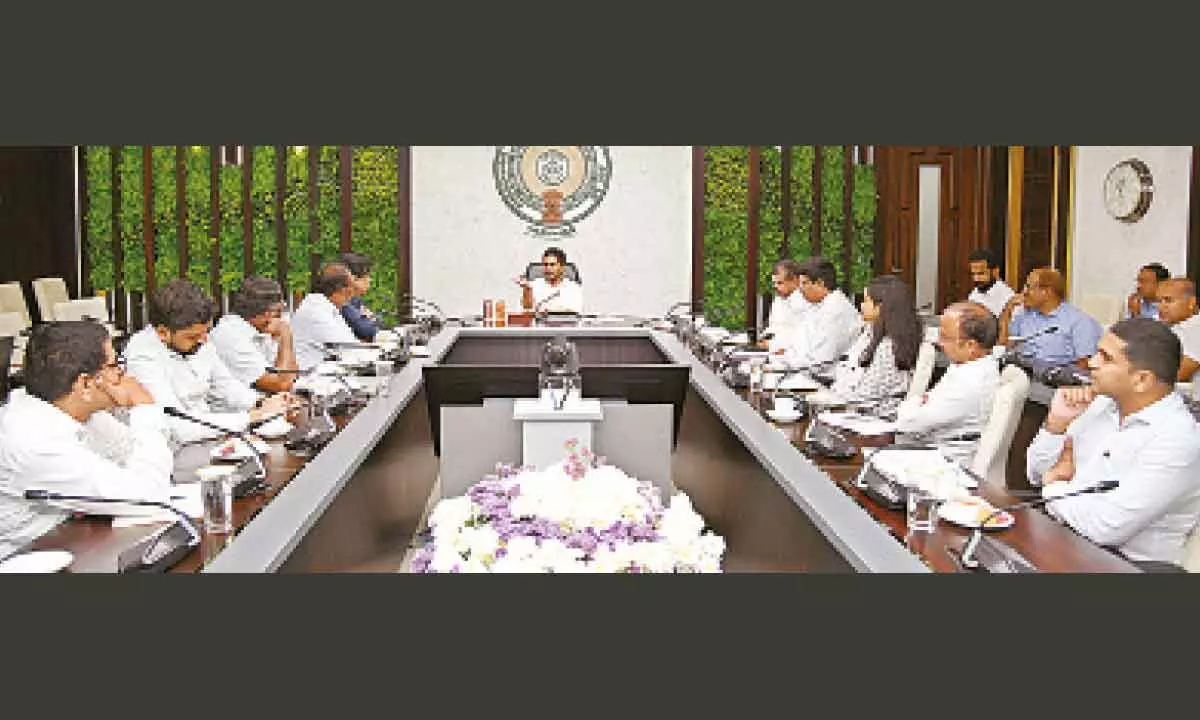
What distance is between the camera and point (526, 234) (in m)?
10.6

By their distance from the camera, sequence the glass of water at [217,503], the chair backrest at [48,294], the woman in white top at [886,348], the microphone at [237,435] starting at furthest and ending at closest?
the chair backrest at [48,294] < the woman in white top at [886,348] < the microphone at [237,435] < the glass of water at [217,503]

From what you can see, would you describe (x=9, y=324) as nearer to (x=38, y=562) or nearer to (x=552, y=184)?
(x=552, y=184)

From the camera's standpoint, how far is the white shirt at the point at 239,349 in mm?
5137

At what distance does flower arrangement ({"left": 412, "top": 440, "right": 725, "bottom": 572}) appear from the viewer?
257 centimetres

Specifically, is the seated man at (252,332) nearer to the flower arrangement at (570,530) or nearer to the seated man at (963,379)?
the flower arrangement at (570,530)

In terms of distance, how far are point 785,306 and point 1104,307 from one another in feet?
6.50

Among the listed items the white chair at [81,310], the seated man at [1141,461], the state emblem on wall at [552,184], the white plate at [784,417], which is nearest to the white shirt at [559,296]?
the state emblem on wall at [552,184]

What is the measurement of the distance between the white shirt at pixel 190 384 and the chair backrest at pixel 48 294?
15.9 ft

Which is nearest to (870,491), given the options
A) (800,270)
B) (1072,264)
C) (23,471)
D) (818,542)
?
(818,542)

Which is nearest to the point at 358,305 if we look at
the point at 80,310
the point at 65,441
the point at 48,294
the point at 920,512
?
the point at 80,310

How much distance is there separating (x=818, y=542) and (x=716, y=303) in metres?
7.90

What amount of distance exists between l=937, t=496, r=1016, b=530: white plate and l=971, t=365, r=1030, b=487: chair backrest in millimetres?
970

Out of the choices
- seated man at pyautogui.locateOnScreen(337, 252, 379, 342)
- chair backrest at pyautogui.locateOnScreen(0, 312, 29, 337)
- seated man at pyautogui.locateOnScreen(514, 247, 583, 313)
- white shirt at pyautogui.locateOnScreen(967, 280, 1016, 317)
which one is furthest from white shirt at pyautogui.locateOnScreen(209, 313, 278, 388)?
white shirt at pyautogui.locateOnScreen(967, 280, 1016, 317)

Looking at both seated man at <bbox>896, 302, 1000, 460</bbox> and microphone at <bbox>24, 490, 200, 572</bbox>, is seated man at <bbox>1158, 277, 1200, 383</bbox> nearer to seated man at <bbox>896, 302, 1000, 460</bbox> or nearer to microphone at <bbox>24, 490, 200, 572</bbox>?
seated man at <bbox>896, 302, 1000, 460</bbox>
